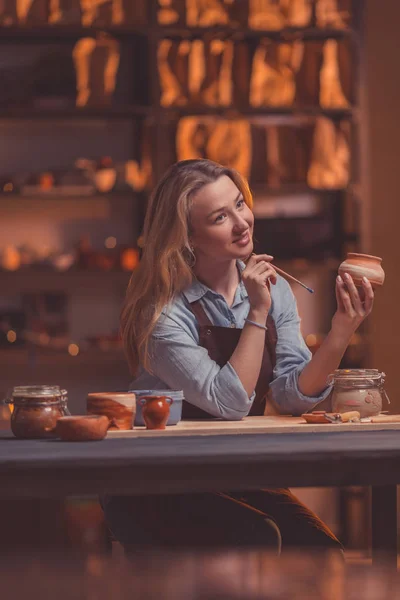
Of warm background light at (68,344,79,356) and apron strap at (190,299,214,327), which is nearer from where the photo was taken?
apron strap at (190,299,214,327)

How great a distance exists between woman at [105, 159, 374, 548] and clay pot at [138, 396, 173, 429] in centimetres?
14

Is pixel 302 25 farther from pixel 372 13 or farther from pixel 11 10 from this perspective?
pixel 11 10

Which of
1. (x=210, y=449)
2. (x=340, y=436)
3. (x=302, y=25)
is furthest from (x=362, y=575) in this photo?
(x=302, y=25)

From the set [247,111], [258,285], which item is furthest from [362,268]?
[247,111]

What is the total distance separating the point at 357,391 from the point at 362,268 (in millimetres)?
260

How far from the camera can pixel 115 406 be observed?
5.77 feet

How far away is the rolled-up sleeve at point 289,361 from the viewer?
6.56 ft

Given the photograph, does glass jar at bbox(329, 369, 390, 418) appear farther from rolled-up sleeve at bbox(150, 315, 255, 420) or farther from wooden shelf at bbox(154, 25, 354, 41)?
wooden shelf at bbox(154, 25, 354, 41)

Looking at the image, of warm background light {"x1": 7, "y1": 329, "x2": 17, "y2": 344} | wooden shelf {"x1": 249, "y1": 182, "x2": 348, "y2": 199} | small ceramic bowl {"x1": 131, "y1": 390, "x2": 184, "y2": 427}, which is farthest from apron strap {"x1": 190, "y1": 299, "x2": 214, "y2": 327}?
warm background light {"x1": 7, "y1": 329, "x2": 17, "y2": 344}

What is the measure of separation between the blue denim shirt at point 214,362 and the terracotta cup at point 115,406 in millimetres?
170

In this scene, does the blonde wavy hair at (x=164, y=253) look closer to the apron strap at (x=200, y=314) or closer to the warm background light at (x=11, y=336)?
the apron strap at (x=200, y=314)

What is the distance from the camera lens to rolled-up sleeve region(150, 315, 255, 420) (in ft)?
6.09

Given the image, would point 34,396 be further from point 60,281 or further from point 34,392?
point 60,281

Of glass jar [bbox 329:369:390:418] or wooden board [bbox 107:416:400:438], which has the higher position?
glass jar [bbox 329:369:390:418]
